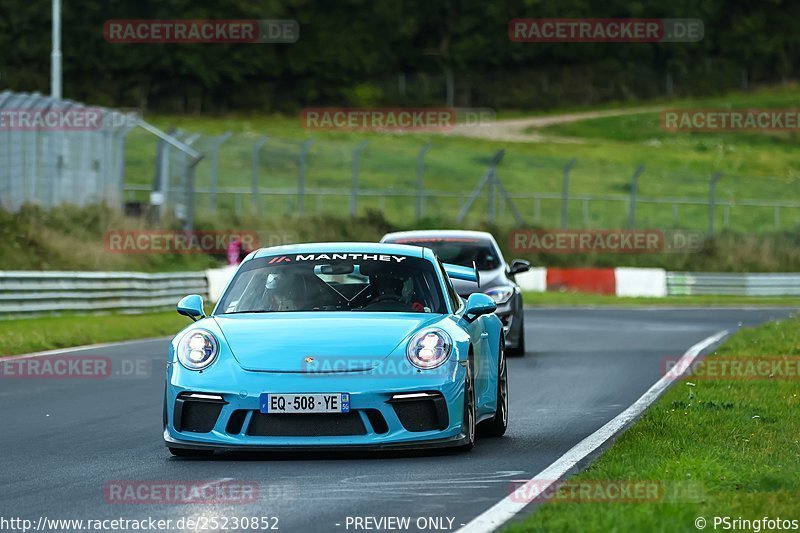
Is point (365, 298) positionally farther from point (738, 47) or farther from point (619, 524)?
point (738, 47)

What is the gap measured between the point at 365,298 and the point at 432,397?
1258mm

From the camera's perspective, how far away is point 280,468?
955cm

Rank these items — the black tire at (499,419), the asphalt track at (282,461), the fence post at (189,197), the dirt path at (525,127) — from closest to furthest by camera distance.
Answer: the asphalt track at (282,461), the black tire at (499,419), the fence post at (189,197), the dirt path at (525,127)

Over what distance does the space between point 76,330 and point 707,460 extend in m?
15.6

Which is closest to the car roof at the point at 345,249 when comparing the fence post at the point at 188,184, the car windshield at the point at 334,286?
the car windshield at the point at 334,286

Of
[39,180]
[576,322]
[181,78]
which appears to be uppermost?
[181,78]

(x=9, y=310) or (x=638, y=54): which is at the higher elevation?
(x=638, y=54)

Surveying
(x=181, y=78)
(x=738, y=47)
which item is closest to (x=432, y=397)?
(x=181, y=78)

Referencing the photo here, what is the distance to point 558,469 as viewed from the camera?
9.29m

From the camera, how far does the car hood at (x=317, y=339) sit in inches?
387

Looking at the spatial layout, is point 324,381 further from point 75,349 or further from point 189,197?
point 189,197

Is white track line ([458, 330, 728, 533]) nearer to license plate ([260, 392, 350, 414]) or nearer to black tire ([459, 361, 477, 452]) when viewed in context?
black tire ([459, 361, 477, 452])

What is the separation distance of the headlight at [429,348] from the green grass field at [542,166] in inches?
1247

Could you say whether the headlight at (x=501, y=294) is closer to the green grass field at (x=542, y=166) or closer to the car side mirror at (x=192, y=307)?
the car side mirror at (x=192, y=307)
